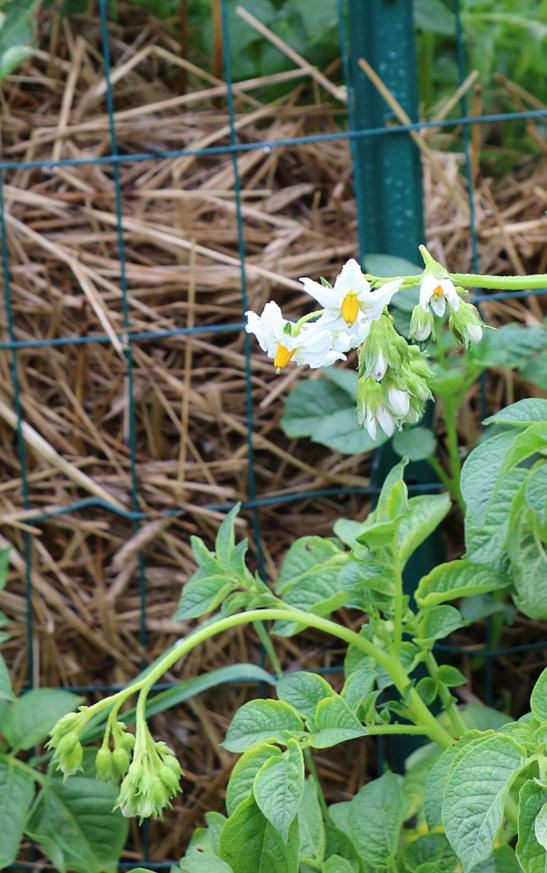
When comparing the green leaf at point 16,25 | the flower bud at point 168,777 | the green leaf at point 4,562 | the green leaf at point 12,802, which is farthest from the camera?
the green leaf at point 16,25

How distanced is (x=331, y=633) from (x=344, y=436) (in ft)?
1.40

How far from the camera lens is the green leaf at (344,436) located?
1471 mm

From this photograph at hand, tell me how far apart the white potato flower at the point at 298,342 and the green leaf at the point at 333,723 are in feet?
0.98

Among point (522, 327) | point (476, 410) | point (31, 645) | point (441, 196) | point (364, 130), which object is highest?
point (364, 130)

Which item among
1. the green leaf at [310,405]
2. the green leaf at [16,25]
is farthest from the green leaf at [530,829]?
the green leaf at [16,25]

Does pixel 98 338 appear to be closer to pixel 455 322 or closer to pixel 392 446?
pixel 392 446

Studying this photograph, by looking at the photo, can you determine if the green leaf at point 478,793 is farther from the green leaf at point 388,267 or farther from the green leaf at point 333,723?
the green leaf at point 388,267

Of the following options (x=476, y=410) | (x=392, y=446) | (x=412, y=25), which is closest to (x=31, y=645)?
(x=392, y=446)

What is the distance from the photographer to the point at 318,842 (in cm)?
112

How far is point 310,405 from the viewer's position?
1525 millimetres

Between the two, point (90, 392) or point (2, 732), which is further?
point (90, 392)

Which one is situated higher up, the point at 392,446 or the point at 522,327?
the point at 522,327

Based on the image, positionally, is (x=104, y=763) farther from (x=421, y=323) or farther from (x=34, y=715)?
(x=421, y=323)

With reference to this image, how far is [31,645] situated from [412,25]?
37.0 inches
